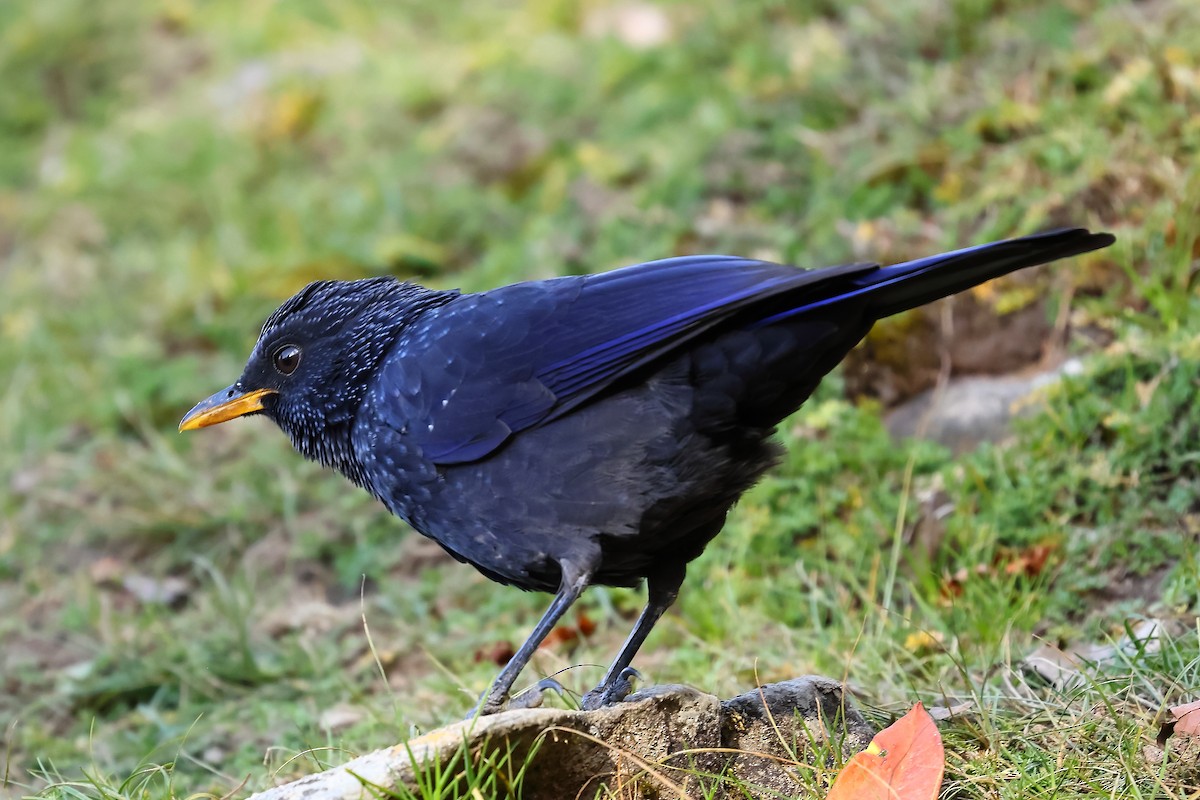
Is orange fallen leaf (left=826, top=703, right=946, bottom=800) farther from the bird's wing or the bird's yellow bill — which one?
the bird's yellow bill

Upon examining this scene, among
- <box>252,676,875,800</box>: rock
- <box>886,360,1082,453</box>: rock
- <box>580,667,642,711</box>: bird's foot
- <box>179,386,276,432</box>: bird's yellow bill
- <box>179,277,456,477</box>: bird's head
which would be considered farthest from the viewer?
<box>886,360,1082,453</box>: rock

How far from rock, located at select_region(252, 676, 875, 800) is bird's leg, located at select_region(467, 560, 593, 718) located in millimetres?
288

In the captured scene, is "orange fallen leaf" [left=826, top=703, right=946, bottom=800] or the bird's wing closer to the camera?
"orange fallen leaf" [left=826, top=703, right=946, bottom=800]

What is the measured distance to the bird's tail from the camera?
2793mm

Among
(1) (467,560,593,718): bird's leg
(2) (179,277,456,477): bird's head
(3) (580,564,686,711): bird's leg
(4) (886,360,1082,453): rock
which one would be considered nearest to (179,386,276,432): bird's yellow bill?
(2) (179,277,456,477): bird's head

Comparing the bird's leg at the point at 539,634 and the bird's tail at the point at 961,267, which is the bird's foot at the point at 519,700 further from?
the bird's tail at the point at 961,267

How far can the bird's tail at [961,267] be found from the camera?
9.16ft

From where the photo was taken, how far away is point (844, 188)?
5.66 metres

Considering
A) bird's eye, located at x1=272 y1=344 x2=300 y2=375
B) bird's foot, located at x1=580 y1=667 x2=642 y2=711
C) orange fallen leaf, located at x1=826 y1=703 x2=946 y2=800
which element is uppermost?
bird's eye, located at x1=272 y1=344 x2=300 y2=375

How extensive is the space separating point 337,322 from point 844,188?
9.73ft

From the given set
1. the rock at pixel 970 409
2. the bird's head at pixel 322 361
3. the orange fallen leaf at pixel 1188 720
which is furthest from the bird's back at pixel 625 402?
the rock at pixel 970 409

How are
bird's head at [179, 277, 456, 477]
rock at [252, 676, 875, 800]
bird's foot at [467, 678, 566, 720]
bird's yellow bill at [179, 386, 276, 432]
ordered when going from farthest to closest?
bird's yellow bill at [179, 386, 276, 432] → bird's head at [179, 277, 456, 477] → bird's foot at [467, 678, 566, 720] → rock at [252, 676, 875, 800]

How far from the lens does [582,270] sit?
5961 millimetres

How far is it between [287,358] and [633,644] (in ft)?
4.11
